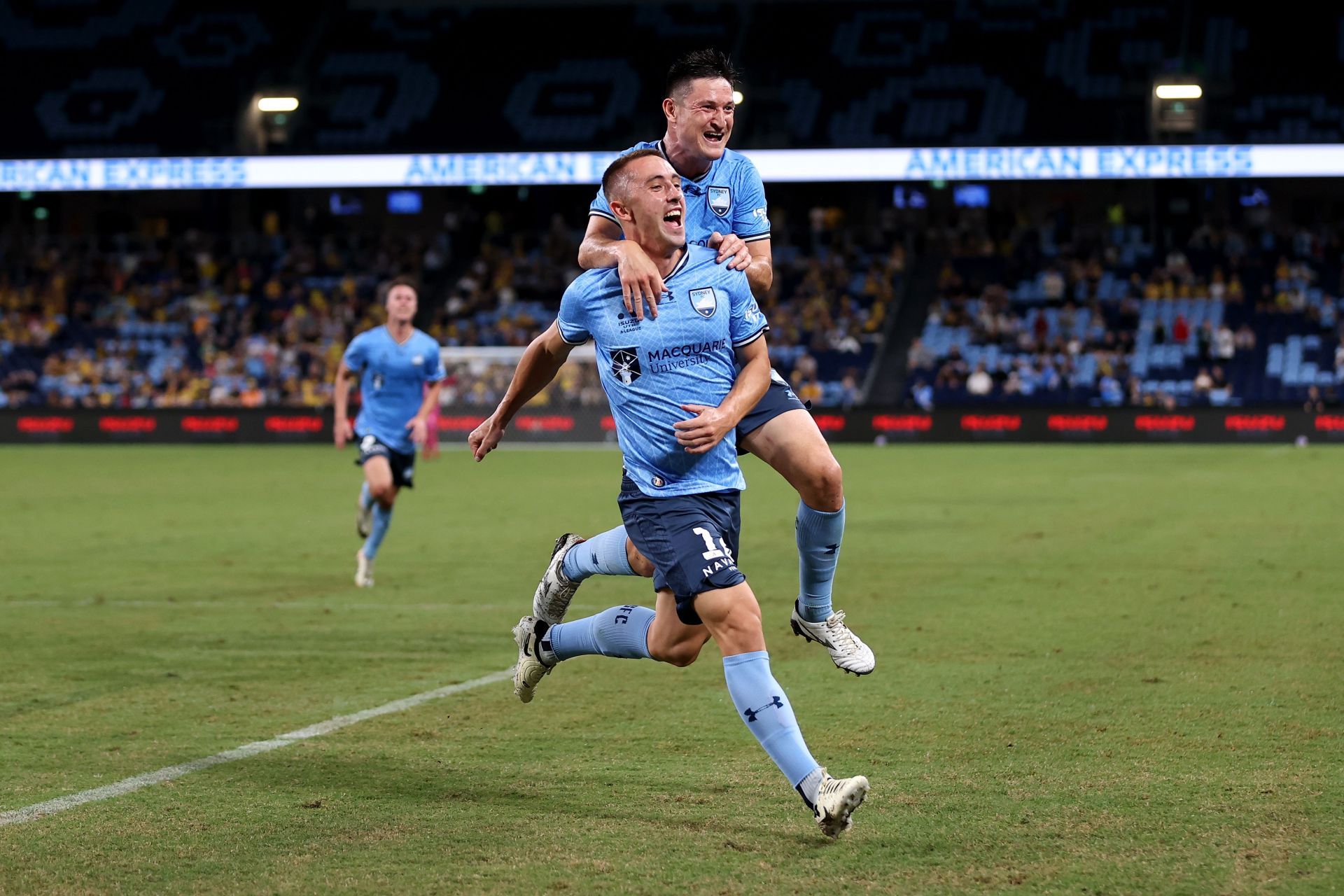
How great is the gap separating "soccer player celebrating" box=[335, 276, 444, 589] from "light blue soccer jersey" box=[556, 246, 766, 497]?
25.9 feet

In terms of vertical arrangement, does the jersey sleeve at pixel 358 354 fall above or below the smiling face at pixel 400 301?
below

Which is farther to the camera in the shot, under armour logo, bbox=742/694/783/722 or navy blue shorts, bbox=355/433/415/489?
navy blue shorts, bbox=355/433/415/489

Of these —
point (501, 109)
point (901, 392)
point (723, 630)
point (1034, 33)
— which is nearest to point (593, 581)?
point (723, 630)

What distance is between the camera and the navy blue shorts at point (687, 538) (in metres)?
5.44

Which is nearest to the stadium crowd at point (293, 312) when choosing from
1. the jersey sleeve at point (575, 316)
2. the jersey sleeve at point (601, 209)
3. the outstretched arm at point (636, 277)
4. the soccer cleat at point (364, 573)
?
the soccer cleat at point (364, 573)

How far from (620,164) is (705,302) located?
0.58 m

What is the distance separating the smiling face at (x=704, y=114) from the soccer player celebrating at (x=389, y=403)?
702cm

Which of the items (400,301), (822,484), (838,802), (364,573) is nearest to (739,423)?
(822,484)

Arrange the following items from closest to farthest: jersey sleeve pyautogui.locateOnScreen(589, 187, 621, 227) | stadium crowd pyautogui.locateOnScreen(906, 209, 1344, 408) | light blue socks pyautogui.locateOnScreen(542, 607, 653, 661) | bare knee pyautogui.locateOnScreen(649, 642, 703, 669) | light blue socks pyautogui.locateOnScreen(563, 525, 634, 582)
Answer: bare knee pyautogui.locateOnScreen(649, 642, 703, 669)
light blue socks pyautogui.locateOnScreen(542, 607, 653, 661)
jersey sleeve pyautogui.locateOnScreen(589, 187, 621, 227)
light blue socks pyautogui.locateOnScreen(563, 525, 634, 582)
stadium crowd pyautogui.locateOnScreen(906, 209, 1344, 408)

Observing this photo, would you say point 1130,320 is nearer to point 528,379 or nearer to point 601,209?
point 601,209

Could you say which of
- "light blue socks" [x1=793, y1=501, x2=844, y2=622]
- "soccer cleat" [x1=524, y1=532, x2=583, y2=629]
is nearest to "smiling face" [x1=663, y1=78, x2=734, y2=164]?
"light blue socks" [x1=793, y1=501, x2=844, y2=622]

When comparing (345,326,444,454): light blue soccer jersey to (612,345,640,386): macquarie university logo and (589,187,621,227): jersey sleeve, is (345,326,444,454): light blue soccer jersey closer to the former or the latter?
(589,187,621,227): jersey sleeve

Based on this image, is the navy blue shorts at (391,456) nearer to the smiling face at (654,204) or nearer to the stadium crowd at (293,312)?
the smiling face at (654,204)

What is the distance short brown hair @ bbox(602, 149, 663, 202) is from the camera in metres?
5.71
